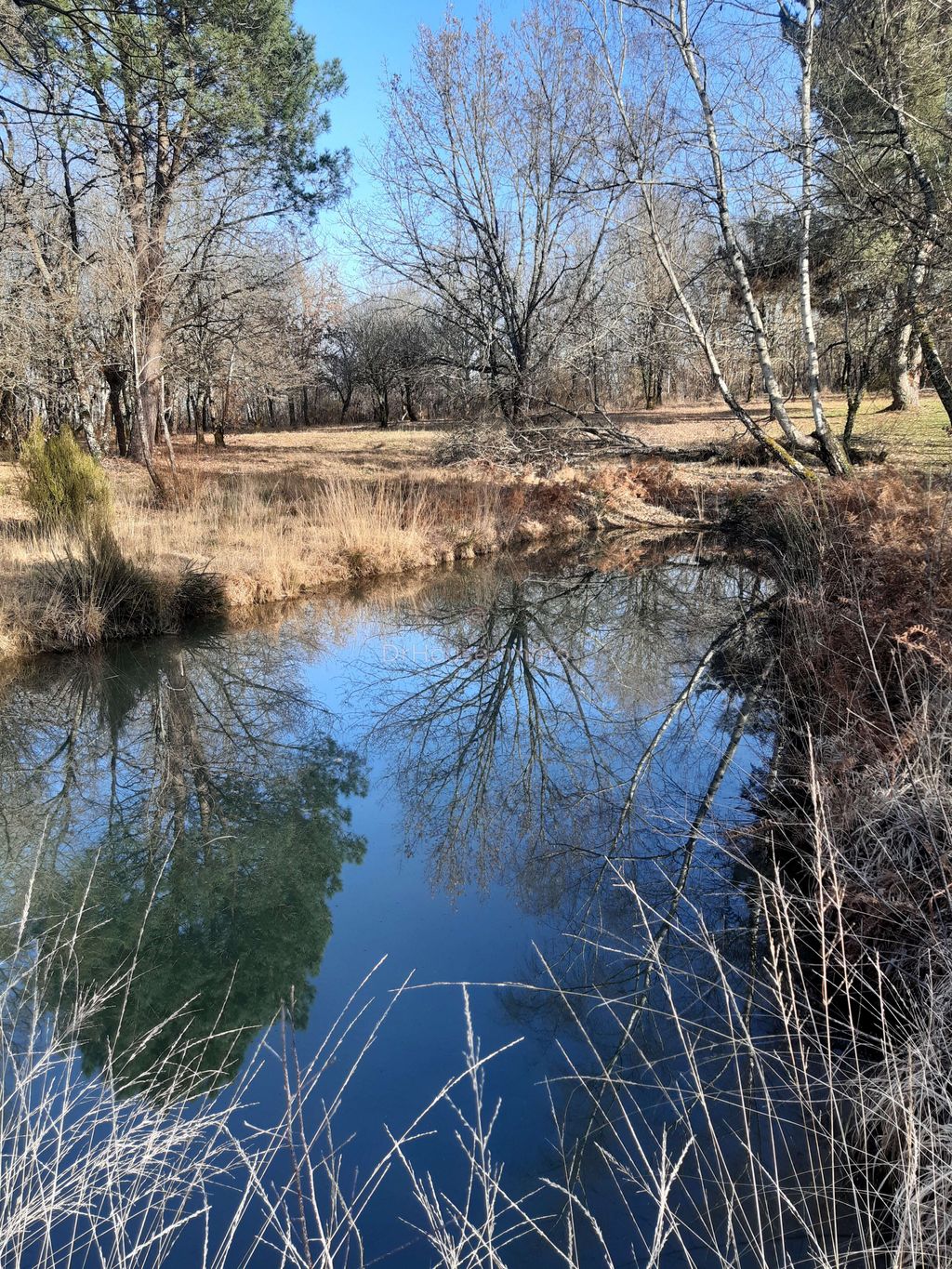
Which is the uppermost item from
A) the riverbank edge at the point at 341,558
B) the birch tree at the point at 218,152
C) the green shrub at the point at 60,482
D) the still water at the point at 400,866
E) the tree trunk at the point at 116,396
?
the birch tree at the point at 218,152

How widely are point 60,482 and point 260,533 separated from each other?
2.43 metres

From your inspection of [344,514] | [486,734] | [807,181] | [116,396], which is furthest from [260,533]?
[116,396]

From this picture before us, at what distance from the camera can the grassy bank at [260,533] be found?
8.94 meters

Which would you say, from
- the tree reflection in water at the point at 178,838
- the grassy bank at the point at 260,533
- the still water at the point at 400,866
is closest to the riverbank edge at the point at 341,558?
the grassy bank at the point at 260,533

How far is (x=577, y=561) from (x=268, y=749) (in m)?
7.61

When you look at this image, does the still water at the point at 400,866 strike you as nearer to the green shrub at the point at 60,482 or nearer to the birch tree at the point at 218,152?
the green shrub at the point at 60,482

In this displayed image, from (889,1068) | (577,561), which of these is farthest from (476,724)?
(577,561)

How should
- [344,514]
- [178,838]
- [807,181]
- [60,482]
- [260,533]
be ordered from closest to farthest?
[178,838] < [807,181] < [60,482] < [260,533] < [344,514]

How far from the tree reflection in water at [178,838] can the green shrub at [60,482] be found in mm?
2380

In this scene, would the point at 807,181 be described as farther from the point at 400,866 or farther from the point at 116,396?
the point at 116,396

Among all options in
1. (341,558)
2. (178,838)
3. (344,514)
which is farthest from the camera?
(344,514)

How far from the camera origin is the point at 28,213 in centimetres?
1727

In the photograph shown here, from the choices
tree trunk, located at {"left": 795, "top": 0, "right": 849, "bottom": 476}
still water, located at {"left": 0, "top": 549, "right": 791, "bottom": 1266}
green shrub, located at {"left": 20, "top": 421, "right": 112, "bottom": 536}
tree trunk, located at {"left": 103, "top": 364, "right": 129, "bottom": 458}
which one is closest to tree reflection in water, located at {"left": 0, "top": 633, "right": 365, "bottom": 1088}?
still water, located at {"left": 0, "top": 549, "right": 791, "bottom": 1266}

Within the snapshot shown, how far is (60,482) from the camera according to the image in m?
10.3
